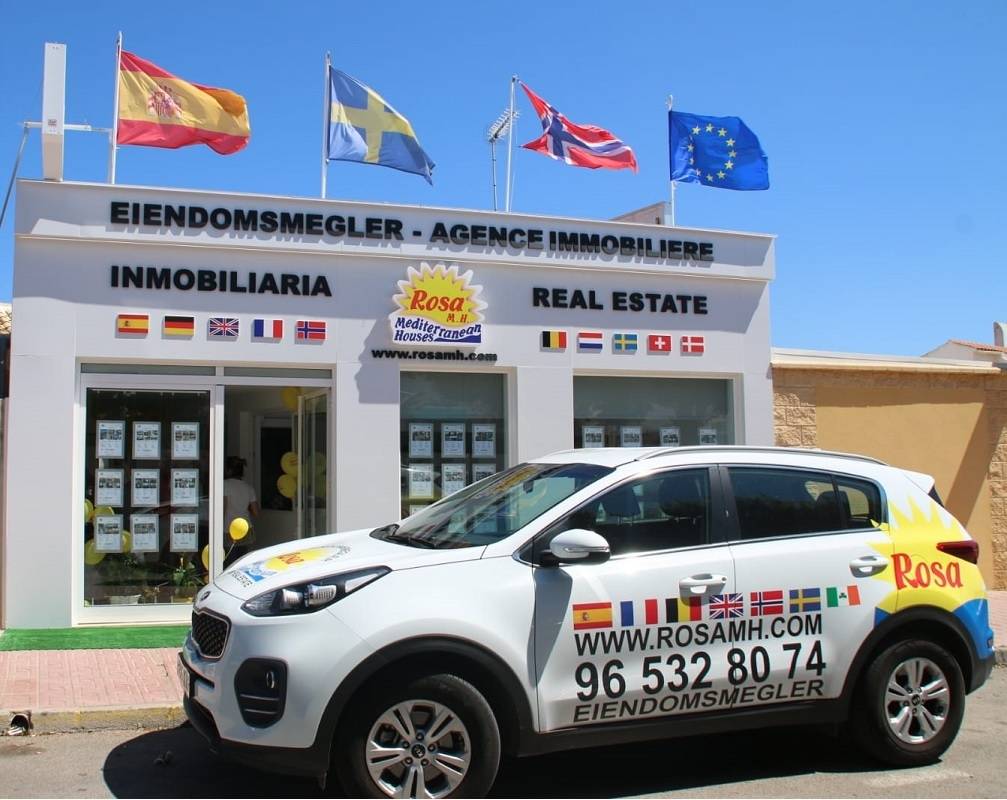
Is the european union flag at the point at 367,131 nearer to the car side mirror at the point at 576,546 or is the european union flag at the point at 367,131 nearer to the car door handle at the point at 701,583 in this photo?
the car side mirror at the point at 576,546

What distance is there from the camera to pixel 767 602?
542 cm

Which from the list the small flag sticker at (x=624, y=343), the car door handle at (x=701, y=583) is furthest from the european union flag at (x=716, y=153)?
the car door handle at (x=701, y=583)

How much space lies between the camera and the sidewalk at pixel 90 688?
6426 millimetres

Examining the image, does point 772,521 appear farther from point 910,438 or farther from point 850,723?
point 910,438

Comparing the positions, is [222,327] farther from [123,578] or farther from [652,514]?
[652,514]

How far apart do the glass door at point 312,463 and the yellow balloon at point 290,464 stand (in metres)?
0.06

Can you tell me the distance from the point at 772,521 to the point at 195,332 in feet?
21.1

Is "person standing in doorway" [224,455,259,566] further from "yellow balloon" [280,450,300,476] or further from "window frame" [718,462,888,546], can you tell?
"window frame" [718,462,888,546]

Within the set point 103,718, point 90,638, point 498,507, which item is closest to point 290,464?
point 90,638

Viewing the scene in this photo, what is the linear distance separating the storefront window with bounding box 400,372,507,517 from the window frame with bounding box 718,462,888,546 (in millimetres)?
5430

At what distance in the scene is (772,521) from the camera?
5695 millimetres

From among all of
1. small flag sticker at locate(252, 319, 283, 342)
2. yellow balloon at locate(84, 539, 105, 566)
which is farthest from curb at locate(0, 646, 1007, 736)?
small flag sticker at locate(252, 319, 283, 342)

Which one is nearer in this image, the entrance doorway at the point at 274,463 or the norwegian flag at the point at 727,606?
the norwegian flag at the point at 727,606

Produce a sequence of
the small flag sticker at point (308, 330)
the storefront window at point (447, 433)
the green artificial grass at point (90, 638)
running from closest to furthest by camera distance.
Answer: the green artificial grass at point (90, 638) < the small flag sticker at point (308, 330) < the storefront window at point (447, 433)
